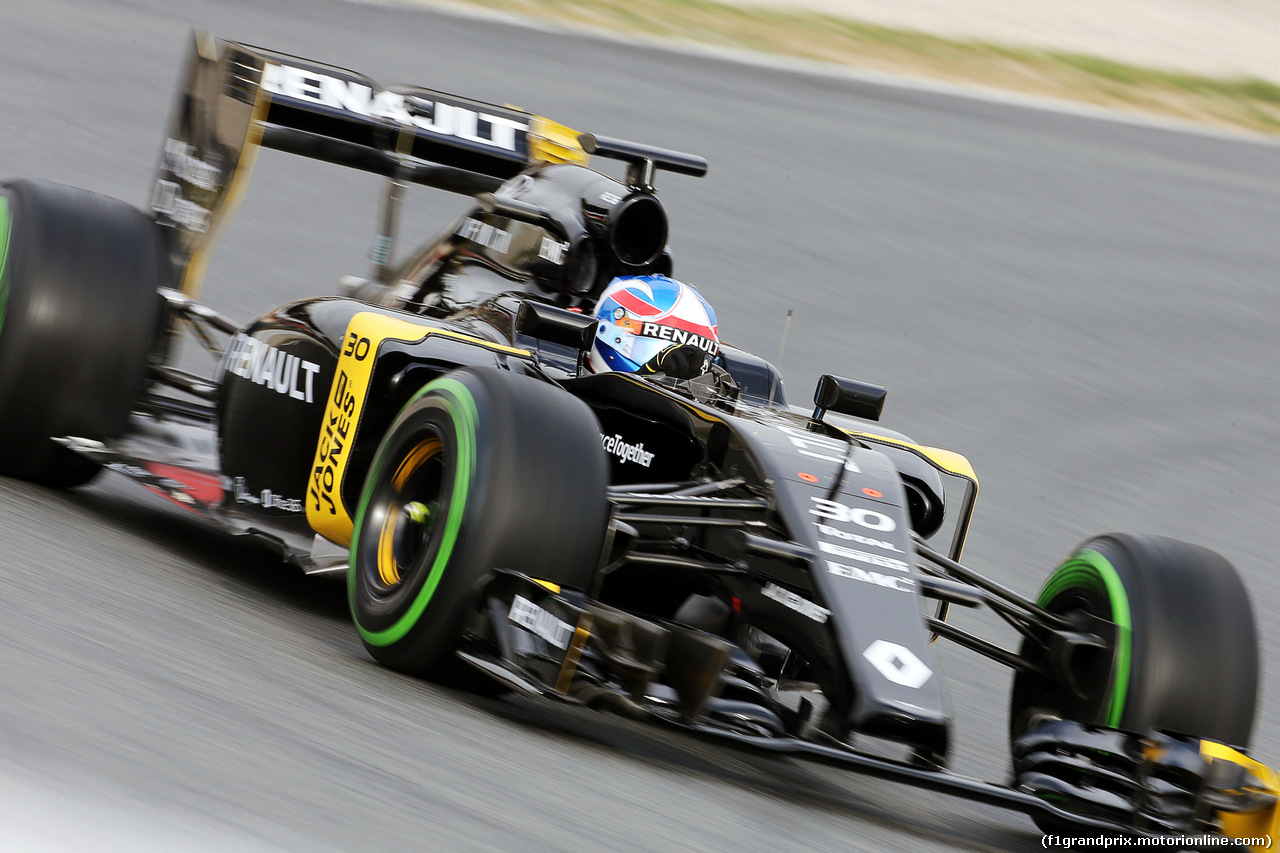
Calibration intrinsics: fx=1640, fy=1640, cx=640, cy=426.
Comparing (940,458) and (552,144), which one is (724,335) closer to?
(552,144)

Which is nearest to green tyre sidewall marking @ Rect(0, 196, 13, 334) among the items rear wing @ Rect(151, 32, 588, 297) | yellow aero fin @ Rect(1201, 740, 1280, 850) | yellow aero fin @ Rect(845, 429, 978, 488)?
rear wing @ Rect(151, 32, 588, 297)

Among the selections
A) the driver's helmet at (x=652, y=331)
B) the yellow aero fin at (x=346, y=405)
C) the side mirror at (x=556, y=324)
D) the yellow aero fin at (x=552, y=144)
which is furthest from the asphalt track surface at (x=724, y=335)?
the yellow aero fin at (x=552, y=144)

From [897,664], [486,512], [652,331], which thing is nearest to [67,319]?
[652,331]

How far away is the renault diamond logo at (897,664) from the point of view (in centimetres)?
409

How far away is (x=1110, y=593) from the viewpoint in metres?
4.81

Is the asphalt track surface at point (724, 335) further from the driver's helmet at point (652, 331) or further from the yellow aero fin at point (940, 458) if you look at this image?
the driver's helmet at point (652, 331)

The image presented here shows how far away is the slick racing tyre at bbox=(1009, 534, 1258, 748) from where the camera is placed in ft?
→ 15.0

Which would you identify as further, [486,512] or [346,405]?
[346,405]

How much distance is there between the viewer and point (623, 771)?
12.9 feet

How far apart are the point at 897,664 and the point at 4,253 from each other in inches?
145

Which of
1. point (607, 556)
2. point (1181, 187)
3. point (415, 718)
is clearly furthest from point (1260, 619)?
point (1181, 187)

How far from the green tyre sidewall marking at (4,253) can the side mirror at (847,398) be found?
291 centimetres

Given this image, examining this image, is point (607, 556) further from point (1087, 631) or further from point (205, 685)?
point (1087, 631)

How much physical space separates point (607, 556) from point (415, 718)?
2.50 ft
